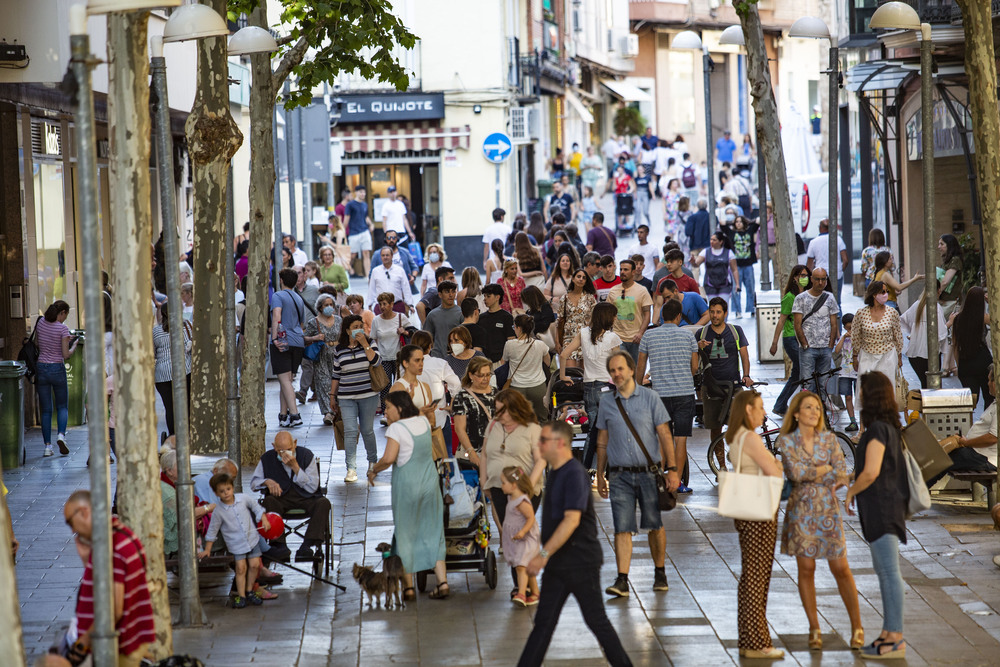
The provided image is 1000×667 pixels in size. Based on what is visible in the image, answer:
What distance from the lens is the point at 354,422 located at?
14.5m

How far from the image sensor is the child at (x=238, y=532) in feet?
33.1

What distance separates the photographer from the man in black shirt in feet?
25.9

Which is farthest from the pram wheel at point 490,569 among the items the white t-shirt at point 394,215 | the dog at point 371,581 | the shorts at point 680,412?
the white t-shirt at point 394,215

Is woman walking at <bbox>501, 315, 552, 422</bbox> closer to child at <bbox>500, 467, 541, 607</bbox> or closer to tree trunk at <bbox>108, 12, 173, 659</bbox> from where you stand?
child at <bbox>500, 467, 541, 607</bbox>

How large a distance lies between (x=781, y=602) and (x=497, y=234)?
18.1 meters

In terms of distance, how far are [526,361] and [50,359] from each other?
5.72 m

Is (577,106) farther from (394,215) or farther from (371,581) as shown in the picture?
(371,581)

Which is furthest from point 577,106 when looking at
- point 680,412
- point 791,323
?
point 680,412

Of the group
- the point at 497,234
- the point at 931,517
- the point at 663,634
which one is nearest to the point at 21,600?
the point at 663,634

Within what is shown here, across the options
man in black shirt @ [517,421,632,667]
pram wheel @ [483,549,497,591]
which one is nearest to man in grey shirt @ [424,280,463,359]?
pram wheel @ [483,549,497,591]

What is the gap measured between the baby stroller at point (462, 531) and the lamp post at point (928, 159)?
214 inches

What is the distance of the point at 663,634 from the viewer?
30.1 feet

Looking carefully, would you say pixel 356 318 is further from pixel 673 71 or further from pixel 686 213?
pixel 673 71

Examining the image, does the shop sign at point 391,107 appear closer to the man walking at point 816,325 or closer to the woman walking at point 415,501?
the man walking at point 816,325
